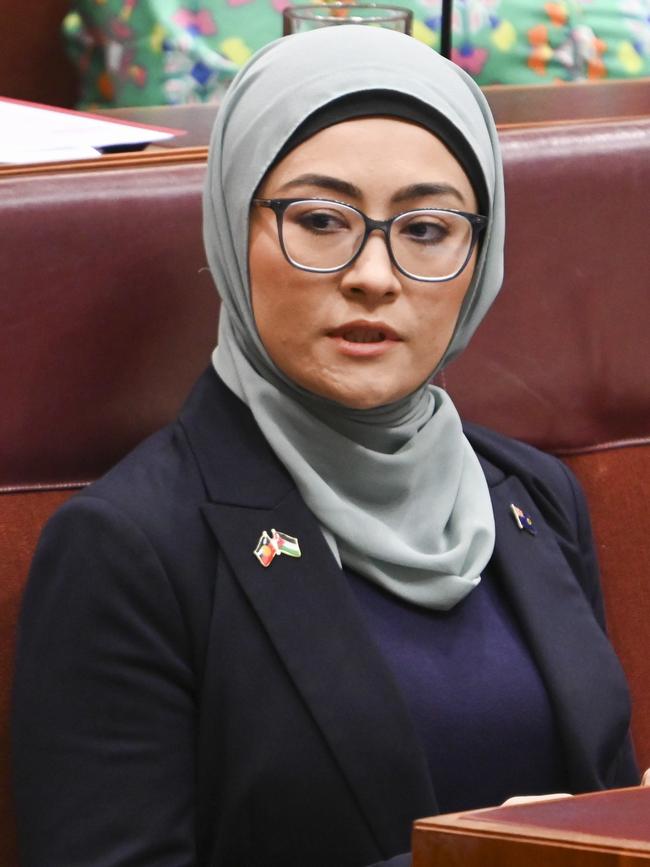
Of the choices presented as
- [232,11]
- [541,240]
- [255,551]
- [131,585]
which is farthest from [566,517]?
[232,11]

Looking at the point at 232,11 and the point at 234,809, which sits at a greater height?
the point at 232,11

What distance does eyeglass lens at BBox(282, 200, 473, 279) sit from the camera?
1319mm

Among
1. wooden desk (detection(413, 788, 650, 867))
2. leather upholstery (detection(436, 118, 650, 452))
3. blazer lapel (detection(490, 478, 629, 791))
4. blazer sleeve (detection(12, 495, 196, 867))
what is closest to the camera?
wooden desk (detection(413, 788, 650, 867))

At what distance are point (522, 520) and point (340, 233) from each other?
38 centimetres

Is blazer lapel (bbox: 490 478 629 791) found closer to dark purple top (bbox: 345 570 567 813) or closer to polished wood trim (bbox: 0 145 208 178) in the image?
dark purple top (bbox: 345 570 567 813)

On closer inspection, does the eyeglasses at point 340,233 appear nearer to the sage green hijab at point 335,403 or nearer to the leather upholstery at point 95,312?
the sage green hijab at point 335,403

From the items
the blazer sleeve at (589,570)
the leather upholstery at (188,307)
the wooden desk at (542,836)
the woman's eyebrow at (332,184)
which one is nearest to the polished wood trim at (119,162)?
the leather upholstery at (188,307)

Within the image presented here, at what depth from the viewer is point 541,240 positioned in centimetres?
168

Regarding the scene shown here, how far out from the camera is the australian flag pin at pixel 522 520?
1529 millimetres

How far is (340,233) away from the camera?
132cm

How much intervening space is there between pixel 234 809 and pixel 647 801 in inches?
18.6

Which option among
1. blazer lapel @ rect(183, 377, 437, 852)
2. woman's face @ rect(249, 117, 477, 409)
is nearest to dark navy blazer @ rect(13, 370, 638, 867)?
blazer lapel @ rect(183, 377, 437, 852)

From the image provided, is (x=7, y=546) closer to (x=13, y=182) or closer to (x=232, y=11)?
(x=13, y=182)

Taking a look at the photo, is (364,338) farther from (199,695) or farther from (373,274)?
(199,695)
